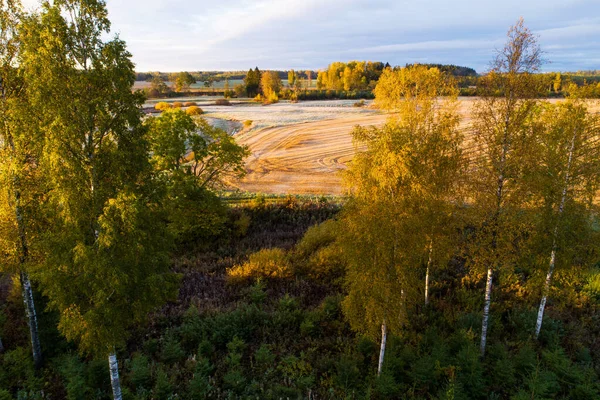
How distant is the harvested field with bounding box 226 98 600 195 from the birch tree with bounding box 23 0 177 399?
2022cm

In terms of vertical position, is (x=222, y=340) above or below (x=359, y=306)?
below

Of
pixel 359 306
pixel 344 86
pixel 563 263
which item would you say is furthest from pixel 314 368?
pixel 344 86

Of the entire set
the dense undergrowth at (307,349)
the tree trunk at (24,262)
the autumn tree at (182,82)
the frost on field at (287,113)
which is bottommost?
the dense undergrowth at (307,349)

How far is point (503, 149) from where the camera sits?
35.0ft

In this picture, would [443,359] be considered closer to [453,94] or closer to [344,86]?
[453,94]

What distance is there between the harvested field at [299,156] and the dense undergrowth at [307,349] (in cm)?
1327

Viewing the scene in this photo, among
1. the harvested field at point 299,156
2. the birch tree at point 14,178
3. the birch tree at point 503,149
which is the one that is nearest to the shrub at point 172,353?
the birch tree at point 14,178

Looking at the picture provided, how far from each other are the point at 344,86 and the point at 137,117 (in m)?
124

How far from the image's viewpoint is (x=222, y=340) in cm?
1362

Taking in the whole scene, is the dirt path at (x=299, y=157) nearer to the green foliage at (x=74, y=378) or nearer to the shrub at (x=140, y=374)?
the shrub at (x=140, y=374)

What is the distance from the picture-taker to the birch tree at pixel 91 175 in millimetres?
7332

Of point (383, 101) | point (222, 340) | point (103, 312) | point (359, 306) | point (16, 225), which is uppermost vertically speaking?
point (383, 101)

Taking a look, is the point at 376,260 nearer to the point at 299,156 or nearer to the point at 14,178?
the point at 14,178

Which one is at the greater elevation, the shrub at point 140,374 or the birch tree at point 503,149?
the birch tree at point 503,149
